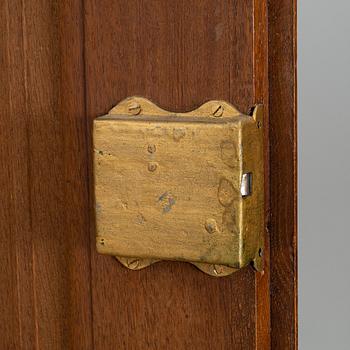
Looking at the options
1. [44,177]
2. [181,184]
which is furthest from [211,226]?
[44,177]

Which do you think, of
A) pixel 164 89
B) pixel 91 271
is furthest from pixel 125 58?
pixel 91 271

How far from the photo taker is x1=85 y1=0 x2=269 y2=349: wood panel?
593 millimetres

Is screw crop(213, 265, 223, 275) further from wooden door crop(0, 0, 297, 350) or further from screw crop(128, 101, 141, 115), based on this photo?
screw crop(128, 101, 141, 115)

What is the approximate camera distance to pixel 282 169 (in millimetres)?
623

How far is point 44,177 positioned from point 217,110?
5.5 inches

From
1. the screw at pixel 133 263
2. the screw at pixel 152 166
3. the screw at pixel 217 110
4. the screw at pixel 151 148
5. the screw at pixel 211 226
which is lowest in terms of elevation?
the screw at pixel 133 263

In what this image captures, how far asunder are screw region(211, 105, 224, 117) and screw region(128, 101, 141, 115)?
0.05 metres

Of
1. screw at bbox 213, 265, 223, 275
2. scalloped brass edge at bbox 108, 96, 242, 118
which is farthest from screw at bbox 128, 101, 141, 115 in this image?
screw at bbox 213, 265, 223, 275

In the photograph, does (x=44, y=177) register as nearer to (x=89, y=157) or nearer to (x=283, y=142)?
(x=89, y=157)

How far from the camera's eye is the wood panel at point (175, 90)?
593 millimetres

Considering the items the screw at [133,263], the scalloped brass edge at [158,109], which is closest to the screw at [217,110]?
the scalloped brass edge at [158,109]

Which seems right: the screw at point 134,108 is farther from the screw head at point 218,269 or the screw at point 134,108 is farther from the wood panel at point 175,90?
the screw head at point 218,269

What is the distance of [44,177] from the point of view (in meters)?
0.67

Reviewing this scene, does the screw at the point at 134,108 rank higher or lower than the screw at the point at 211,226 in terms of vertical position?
higher
